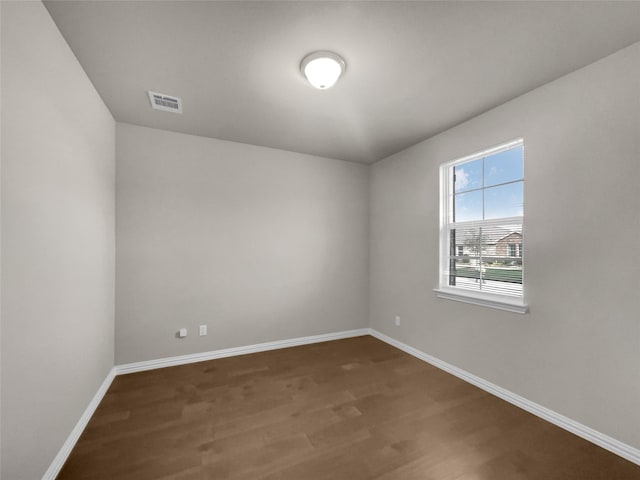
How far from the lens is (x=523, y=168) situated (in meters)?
2.38

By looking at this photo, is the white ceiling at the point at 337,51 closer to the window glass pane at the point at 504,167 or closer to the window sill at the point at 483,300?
A: the window glass pane at the point at 504,167

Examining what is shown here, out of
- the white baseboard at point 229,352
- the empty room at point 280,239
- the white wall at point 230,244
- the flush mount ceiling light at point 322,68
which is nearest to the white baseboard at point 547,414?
the empty room at point 280,239

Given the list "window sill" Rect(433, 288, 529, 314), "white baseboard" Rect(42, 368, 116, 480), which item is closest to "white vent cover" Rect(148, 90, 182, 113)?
"white baseboard" Rect(42, 368, 116, 480)

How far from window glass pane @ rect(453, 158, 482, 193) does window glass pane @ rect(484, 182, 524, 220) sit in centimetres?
17

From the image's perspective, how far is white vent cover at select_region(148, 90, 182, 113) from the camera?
2419mm

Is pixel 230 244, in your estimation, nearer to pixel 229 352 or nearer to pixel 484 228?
pixel 229 352

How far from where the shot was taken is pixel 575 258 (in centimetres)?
204

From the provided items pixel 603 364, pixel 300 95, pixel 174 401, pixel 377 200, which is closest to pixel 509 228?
pixel 603 364

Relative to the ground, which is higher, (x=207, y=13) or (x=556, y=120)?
(x=207, y=13)

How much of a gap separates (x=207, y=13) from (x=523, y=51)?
→ 79.6 inches

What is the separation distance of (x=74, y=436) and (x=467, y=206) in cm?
384

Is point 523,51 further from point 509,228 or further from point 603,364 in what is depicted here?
point 603,364

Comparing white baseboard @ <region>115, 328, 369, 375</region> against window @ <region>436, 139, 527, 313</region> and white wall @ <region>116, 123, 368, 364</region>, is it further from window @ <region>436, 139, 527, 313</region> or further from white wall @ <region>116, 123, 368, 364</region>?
window @ <region>436, 139, 527, 313</region>

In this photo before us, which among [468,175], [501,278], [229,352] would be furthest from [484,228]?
[229,352]
